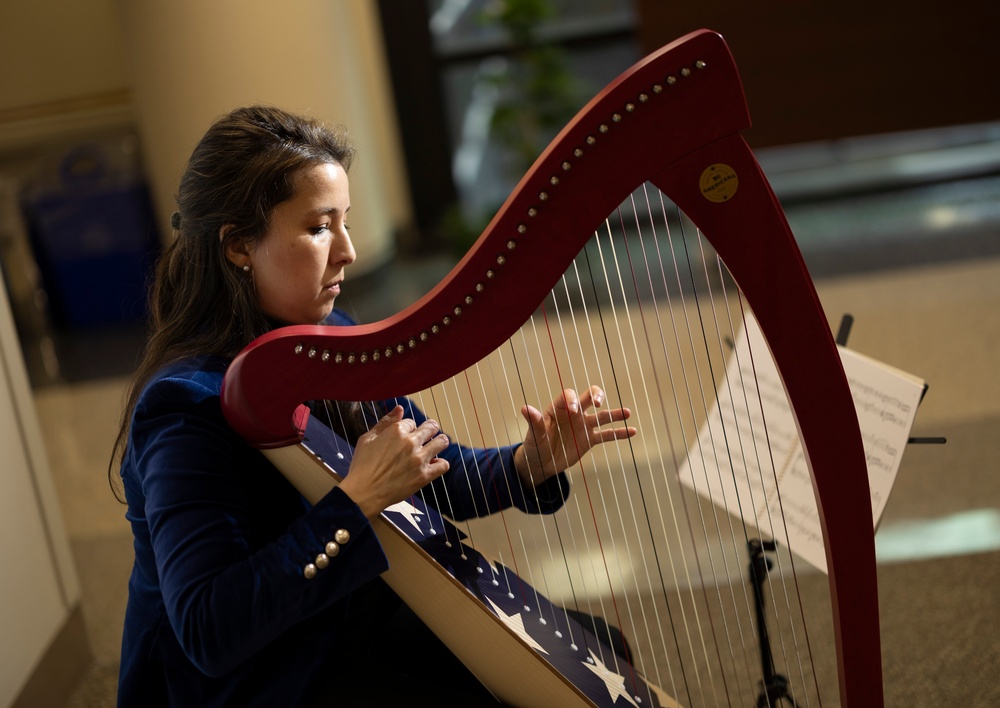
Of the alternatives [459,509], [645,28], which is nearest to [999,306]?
[645,28]

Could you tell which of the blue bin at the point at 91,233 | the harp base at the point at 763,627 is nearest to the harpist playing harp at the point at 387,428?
the harp base at the point at 763,627

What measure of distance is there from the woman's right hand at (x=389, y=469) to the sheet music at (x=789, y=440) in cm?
44

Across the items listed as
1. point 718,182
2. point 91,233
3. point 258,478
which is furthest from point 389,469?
point 91,233

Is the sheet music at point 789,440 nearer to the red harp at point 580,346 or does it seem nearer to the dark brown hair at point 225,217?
the red harp at point 580,346

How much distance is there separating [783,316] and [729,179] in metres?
0.15

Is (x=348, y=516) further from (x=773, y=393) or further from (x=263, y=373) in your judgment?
(x=773, y=393)

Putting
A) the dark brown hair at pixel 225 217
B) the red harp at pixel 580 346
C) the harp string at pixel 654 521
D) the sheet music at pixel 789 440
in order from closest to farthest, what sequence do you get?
the red harp at pixel 580 346 < the dark brown hair at pixel 225 217 < the harp string at pixel 654 521 < the sheet music at pixel 789 440

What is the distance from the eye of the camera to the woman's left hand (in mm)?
1369

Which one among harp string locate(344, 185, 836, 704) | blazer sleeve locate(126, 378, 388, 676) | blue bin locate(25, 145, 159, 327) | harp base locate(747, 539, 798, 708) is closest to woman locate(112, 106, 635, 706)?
blazer sleeve locate(126, 378, 388, 676)

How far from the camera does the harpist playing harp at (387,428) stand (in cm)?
104

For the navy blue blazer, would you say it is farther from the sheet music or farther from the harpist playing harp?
the sheet music

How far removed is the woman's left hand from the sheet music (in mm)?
164

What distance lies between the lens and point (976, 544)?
229 centimetres

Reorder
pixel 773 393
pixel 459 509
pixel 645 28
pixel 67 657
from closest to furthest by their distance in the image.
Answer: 1. pixel 459 509
2. pixel 773 393
3. pixel 67 657
4. pixel 645 28
